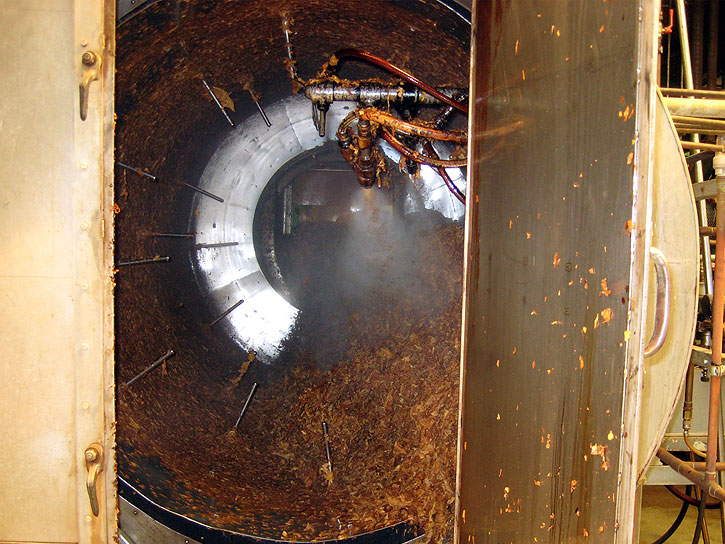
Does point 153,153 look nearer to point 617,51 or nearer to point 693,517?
point 617,51

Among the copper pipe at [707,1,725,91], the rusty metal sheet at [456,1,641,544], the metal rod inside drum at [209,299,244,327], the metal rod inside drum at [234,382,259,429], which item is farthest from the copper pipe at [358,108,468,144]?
the copper pipe at [707,1,725,91]

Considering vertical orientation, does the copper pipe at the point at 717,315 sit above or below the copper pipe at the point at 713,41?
below

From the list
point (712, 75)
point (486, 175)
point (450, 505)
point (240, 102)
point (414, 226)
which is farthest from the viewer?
point (712, 75)

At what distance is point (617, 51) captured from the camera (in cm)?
59

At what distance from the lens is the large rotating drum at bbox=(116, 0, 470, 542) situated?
1.41 metres

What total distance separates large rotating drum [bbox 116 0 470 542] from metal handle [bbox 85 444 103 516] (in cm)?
21

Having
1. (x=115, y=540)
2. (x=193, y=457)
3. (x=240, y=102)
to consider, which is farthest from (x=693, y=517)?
(x=240, y=102)

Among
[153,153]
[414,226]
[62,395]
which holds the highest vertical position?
[153,153]

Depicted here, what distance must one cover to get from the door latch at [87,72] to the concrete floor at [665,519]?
3008mm

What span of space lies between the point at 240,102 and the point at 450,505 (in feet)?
5.11

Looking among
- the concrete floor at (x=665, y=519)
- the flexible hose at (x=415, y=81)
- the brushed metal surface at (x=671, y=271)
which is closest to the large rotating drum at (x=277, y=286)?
the flexible hose at (x=415, y=81)

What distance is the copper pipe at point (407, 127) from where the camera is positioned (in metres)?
1.28

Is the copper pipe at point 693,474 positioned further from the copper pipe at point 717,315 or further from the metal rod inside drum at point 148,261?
the metal rod inside drum at point 148,261

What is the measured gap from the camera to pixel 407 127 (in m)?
1.34
